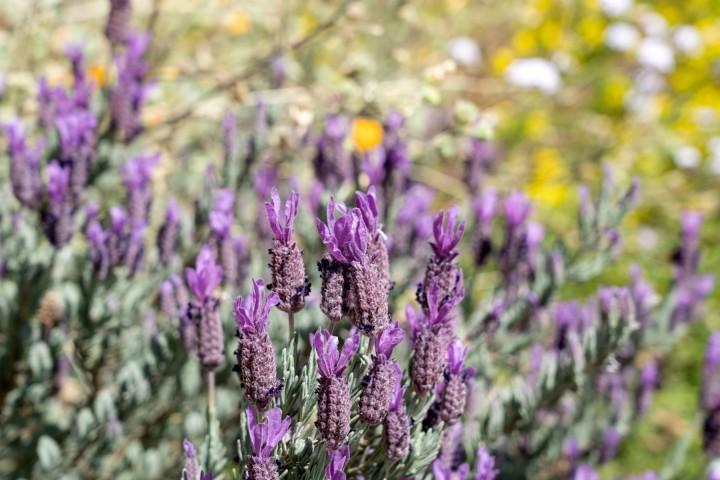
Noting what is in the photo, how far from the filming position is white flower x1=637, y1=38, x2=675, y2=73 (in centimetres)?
472

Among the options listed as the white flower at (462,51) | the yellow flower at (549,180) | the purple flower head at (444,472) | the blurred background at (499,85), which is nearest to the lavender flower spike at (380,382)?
the purple flower head at (444,472)

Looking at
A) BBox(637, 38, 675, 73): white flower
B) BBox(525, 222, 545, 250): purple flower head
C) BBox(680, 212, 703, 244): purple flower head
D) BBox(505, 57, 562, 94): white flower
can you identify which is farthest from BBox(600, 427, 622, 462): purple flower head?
BBox(637, 38, 675, 73): white flower

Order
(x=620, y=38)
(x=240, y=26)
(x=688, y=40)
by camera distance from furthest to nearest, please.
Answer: (x=688, y=40), (x=620, y=38), (x=240, y=26)

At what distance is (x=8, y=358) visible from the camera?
2.16m

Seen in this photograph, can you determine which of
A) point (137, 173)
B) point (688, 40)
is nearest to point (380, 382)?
point (137, 173)

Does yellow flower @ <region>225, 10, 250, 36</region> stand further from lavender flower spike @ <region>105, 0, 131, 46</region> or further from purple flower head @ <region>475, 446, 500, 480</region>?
purple flower head @ <region>475, 446, 500, 480</region>

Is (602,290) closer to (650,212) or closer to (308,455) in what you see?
(308,455)

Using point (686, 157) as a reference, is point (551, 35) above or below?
above

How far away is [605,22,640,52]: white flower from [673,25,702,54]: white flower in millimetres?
281

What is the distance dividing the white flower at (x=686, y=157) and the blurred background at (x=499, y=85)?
13 millimetres

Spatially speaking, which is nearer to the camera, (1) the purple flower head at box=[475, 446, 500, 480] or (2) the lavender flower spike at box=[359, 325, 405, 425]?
(2) the lavender flower spike at box=[359, 325, 405, 425]

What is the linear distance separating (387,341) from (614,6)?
13.6 feet

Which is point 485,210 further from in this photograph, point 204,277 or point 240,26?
point 240,26

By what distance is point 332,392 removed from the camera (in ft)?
3.90
